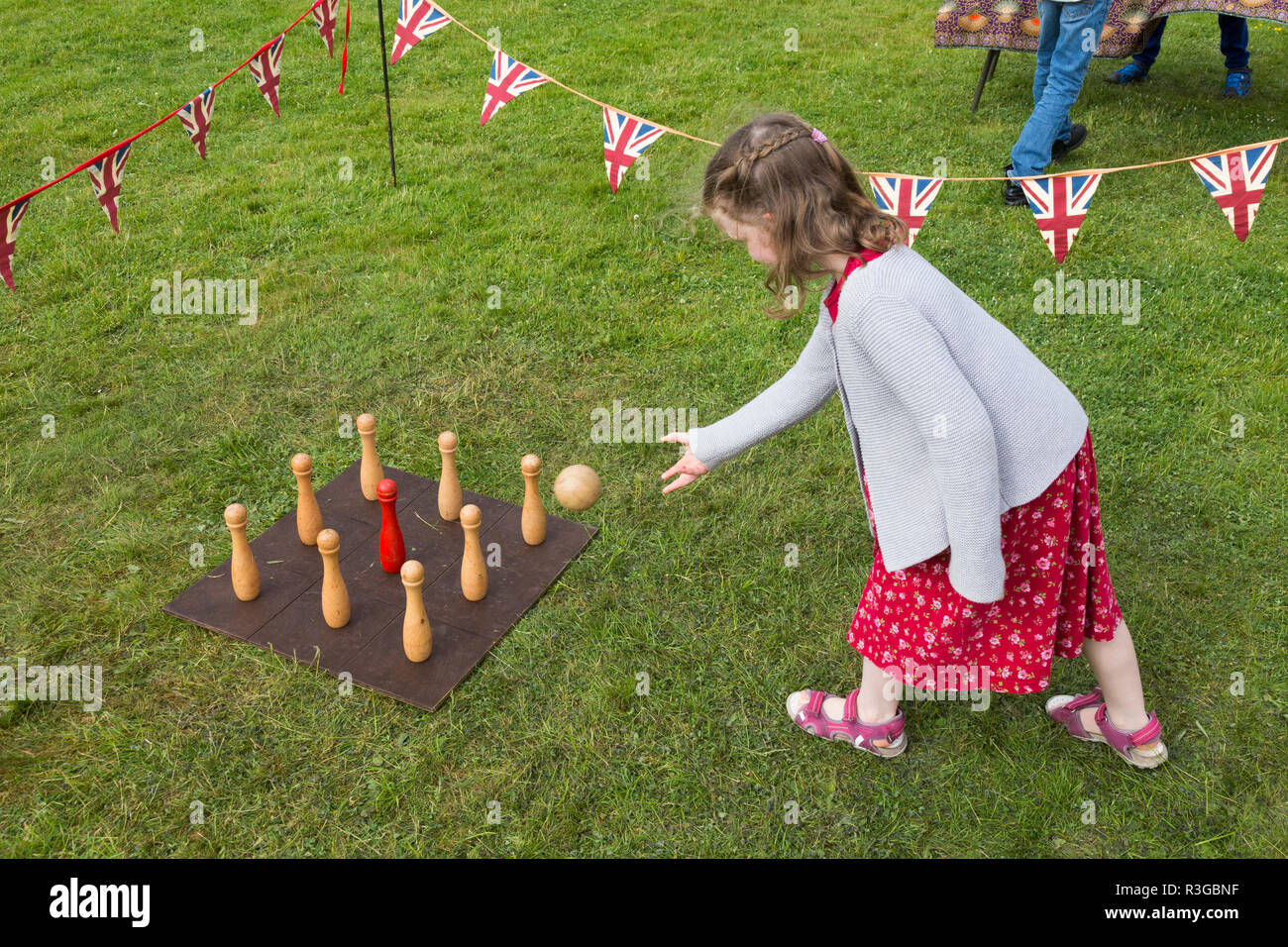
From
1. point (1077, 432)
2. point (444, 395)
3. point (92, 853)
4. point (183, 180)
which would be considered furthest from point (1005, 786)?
point (183, 180)

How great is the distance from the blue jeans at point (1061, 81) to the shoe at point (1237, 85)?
6.08 feet

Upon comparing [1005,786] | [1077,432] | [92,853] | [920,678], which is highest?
[1077,432]

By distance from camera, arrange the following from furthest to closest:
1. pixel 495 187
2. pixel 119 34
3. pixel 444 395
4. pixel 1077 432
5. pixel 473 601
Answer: pixel 119 34
pixel 495 187
pixel 444 395
pixel 473 601
pixel 1077 432

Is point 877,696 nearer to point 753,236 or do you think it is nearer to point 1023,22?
point 753,236

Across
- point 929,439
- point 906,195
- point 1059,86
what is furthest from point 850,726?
point 1059,86

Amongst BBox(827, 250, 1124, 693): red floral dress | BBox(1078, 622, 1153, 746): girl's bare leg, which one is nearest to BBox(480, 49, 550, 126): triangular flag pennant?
BBox(827, 250, 1124, 693): red floral dress

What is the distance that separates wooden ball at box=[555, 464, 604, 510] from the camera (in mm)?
2988

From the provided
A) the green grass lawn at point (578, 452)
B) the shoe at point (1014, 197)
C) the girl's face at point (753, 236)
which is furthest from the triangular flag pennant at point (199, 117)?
the shoe at point (1014, 197)

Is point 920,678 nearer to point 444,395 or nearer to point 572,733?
point 572,733

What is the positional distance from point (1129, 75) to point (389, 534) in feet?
20.7

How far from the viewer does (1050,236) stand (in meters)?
3.63

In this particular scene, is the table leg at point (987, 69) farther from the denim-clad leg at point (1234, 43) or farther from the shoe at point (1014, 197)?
the denim-clad leg at point (1234, 43)

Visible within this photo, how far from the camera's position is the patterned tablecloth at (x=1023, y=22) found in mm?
5859

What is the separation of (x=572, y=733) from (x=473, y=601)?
588 millimetres
